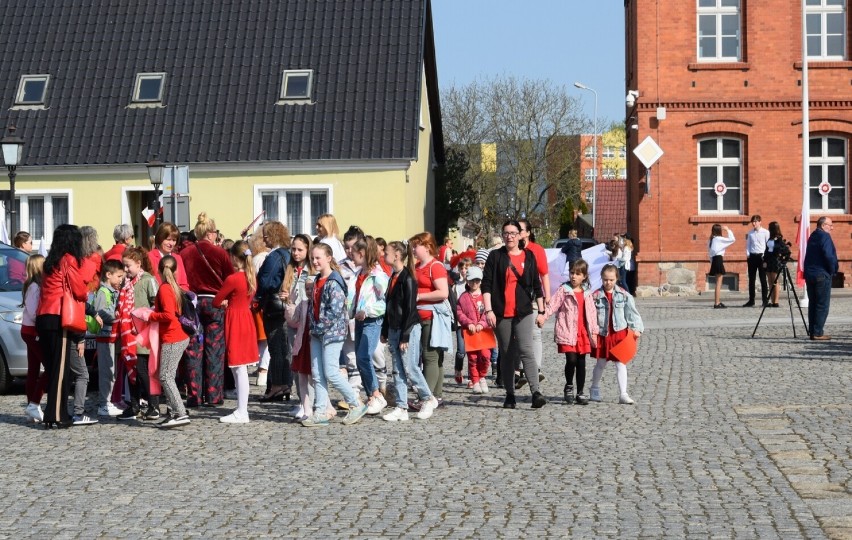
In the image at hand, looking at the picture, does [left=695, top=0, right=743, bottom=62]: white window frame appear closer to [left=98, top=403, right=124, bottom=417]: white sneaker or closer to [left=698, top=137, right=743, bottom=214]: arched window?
[left=698, top=137, right=743, bottom=214]: arched window

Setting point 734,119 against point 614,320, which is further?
point 734,119

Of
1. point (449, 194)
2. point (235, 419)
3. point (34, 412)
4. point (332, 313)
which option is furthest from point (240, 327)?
point (449, 194)

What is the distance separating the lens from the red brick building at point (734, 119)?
3356 cm

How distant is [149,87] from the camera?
122 feet

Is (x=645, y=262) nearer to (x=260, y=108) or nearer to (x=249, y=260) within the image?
(x=260, y=108)

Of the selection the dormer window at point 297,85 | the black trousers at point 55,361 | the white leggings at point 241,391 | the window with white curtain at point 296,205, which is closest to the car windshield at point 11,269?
the black trousers at point 55,361

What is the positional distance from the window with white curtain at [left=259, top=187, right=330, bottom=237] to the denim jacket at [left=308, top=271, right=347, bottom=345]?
2299cm

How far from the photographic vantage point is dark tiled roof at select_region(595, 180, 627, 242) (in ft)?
256

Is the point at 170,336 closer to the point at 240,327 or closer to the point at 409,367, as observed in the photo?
the point at 240,327

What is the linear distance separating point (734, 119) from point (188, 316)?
23.4 m

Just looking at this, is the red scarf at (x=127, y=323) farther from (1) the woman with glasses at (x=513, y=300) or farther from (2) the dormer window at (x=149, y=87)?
(2) the dormer window at (x=149, y=87)

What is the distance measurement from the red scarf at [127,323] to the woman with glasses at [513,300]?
10.8ft

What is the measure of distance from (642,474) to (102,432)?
5.11 metres

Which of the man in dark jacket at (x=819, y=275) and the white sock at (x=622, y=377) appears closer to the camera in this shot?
the white sock at (x=622, y=377)
